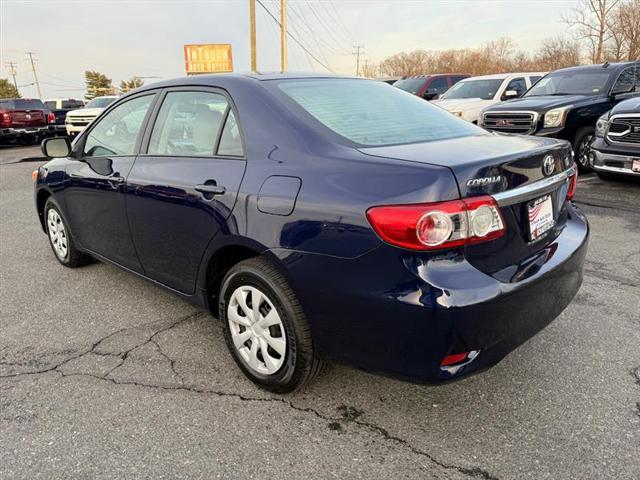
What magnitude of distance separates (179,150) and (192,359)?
4.06 ft

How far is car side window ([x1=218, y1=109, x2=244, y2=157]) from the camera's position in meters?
2.66

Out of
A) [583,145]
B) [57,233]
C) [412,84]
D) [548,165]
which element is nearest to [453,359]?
[548,165]

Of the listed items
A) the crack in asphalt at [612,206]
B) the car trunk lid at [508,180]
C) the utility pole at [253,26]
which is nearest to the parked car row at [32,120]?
the utility pole at [253,26]

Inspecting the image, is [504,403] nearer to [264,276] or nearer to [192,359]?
[264,276]

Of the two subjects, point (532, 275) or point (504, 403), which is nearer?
point (532, 275)

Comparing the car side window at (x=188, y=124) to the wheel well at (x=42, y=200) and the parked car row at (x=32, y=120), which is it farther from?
the parked car row at (x=32, y=120)

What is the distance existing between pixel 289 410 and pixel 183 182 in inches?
53.0

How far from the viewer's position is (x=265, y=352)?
2590 mm

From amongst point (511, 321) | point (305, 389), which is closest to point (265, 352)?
point (305, 389)

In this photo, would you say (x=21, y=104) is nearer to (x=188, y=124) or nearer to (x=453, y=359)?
(x=188, y=124)

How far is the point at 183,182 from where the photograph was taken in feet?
9.32

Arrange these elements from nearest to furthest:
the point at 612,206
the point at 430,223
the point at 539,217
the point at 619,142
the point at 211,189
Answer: the point at 430,223 → the point at 539,217 → the point at 211,189 → the point at 612,206 → the point at 619,142

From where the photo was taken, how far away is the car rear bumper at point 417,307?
196 cm

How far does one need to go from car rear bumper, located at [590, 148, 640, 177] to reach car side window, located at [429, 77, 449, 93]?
7.10 meters
